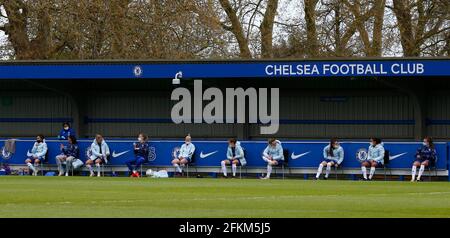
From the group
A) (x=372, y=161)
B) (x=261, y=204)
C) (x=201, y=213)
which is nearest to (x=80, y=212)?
(x=201, y=213)

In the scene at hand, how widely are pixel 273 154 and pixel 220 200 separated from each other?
1411cm

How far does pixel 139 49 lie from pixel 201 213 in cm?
3364

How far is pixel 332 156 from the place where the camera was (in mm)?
34375

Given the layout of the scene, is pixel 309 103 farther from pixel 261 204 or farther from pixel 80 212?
pixel 80 212

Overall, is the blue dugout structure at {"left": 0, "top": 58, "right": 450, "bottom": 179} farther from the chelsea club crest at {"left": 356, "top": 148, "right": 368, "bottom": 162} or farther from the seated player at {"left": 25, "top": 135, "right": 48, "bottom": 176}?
the seated player at {"left": 25, "top": 135, "right": 48, "bottom": 176}

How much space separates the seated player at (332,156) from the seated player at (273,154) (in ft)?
4.19

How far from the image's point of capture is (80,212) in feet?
55.9

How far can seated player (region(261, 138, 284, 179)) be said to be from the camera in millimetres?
34781

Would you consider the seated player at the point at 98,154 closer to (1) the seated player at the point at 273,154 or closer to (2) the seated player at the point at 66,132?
(2) the seated player at the point at 66,132

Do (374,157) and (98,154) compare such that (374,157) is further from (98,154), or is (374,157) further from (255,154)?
(98,154)

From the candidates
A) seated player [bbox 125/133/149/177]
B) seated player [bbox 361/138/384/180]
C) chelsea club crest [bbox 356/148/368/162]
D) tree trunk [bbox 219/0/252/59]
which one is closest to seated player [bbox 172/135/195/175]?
seated player [bbox 125/133/149/177]

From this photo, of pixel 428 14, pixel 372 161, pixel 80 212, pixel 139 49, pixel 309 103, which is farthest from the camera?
pixel 139 49

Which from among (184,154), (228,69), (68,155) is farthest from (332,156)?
(68,155)
